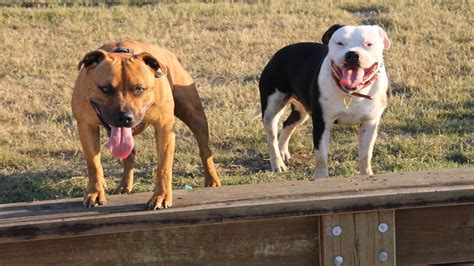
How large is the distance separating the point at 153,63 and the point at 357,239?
1553mm

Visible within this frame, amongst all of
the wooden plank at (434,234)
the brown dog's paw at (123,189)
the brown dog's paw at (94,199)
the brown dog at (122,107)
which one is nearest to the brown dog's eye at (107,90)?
the brown dog at (122,107)

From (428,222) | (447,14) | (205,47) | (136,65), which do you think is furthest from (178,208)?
(447,14)

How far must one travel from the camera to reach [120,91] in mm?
4941

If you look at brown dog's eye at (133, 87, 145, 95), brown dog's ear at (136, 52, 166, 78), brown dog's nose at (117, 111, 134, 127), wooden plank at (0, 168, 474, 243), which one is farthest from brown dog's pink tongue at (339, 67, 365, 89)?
brown dog's nose at (117, 111, 134, 127)

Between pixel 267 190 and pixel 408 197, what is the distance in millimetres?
802

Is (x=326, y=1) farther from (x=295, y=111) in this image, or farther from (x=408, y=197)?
(x=408, y=197)

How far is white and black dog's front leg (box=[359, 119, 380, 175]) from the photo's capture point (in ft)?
21.7

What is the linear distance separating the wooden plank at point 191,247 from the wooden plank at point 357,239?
0.14 m

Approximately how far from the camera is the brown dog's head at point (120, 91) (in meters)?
4.90

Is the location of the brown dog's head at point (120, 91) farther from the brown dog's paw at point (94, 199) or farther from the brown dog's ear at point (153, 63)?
the brown dog's paw at point (94, 199)

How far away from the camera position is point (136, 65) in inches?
197

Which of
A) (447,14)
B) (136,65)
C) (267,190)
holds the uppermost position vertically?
(136,65)

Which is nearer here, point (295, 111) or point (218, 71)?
point (295, 111)

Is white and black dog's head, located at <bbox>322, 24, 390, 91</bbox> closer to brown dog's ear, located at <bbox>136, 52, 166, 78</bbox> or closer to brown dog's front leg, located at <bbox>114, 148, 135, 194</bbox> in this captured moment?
brown dog's ear, located at <bbox>136, 52, 166, 78</bbox>
